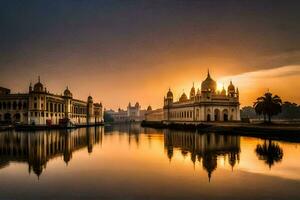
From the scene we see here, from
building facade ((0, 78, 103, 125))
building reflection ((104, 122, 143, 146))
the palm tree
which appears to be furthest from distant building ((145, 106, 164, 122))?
the palm tree

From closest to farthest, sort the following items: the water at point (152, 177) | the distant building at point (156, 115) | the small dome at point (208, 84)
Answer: the water at point (152, 177), the small dome at point (208, 84), the distant building at point (156, 115)

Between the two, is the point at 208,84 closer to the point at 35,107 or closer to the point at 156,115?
the point at 35,107

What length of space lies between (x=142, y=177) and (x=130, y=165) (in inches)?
181

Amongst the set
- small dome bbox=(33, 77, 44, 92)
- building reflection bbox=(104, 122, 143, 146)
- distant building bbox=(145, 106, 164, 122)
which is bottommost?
building reflection bbox=(104, 122, 143, 146)

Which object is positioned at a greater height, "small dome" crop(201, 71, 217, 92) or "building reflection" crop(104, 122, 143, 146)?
"small dome" crop(201, 71, 217, 92)

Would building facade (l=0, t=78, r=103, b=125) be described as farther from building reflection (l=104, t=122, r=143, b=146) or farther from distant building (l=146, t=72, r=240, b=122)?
distant building (l=146, t=72, r=240, b=122)

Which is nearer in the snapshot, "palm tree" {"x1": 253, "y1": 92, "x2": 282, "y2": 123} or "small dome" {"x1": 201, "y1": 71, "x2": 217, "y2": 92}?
"palm tree" {"x1": 253, "y1": 92, "x2": 282, "y2": 123}

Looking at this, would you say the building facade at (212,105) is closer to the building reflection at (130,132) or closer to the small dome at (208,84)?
the small dome at (208,84)

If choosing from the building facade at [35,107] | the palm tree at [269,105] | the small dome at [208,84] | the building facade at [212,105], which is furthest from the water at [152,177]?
the small dome at [208,84]

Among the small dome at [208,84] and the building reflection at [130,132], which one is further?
the small dome at [208,84]

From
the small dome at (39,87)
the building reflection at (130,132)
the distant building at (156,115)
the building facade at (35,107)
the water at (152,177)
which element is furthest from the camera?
the distant building at (156,115)

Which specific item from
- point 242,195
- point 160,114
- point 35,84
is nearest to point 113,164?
point 242,195

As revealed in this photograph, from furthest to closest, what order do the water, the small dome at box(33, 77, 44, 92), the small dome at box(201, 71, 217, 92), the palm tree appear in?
the small dome at box(201, 71, 217, 92), the small dome at box(33, 77, 44, 92), the palm tree, the water

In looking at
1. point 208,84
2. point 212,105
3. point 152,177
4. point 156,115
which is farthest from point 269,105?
point 156,115
